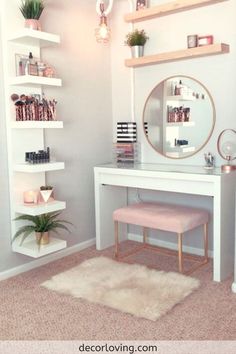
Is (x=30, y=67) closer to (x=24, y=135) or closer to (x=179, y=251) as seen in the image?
(x=24, y=135)

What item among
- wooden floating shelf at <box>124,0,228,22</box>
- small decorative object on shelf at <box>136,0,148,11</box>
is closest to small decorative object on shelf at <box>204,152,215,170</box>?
wooden floating shelf at <box>124,0,228,22</box>

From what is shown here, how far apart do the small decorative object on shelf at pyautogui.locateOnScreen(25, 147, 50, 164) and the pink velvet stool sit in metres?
0.72

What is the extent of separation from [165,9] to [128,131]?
1044mm

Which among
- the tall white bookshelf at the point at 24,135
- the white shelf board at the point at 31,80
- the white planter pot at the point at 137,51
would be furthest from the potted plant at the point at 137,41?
the white shelf board at the point at 31,80

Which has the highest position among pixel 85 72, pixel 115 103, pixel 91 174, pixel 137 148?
pixel 85 72

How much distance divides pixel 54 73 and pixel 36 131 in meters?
0.47

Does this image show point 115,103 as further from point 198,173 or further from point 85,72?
point 198,173

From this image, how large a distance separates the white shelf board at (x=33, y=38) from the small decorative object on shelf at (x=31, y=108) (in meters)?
0.37

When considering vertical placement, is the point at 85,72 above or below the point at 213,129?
above

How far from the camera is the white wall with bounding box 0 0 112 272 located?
300 centimetres

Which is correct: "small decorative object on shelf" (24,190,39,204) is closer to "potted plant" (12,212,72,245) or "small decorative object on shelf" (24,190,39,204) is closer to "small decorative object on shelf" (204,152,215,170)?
"potted plant" (12,212,72,245)
